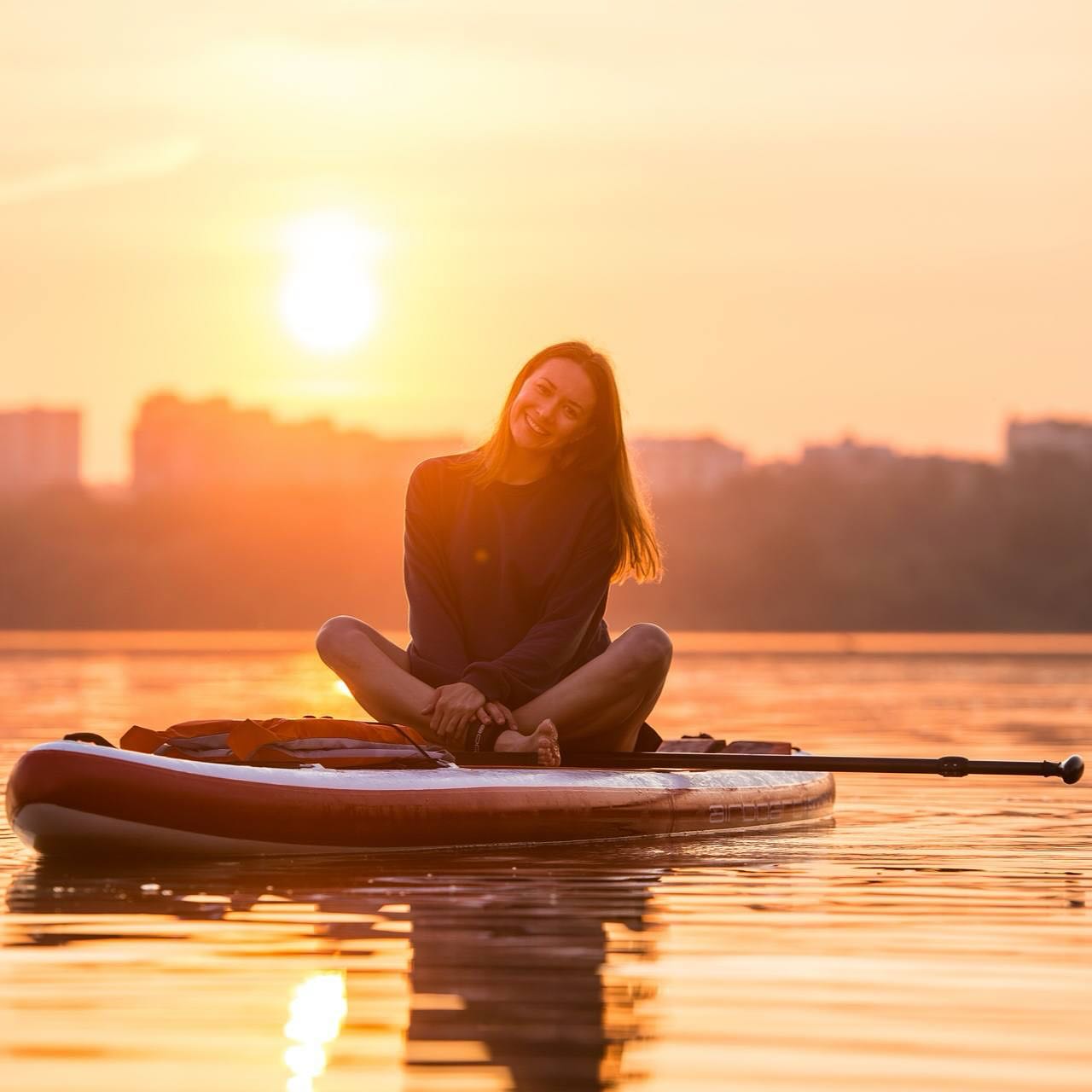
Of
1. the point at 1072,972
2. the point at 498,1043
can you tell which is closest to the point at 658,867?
the point at 1072,972

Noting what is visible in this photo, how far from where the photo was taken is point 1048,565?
3819 inches

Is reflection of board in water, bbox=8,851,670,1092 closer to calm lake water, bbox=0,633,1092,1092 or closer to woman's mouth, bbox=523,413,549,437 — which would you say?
calm lake water, bbox=0,633,1092,1092

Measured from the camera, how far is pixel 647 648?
7.35 meters

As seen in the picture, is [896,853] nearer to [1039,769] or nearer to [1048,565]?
[1039,769]

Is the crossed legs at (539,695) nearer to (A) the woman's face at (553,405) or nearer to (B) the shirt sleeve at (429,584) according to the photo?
(B) the shirt sleeve at (429,584)

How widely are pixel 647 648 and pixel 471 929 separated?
2218 mm

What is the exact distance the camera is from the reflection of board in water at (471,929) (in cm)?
384

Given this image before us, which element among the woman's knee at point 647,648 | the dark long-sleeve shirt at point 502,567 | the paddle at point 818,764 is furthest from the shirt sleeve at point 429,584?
the woman's knee at point 647,648

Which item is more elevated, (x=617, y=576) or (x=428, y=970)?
(x=617, y=576)

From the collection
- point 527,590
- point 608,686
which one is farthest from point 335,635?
point 608,686

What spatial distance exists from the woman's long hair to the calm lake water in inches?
41.6

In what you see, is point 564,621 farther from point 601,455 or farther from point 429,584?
point 601,455

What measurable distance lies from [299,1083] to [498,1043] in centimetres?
41

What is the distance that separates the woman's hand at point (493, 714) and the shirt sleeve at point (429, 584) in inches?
7.4
